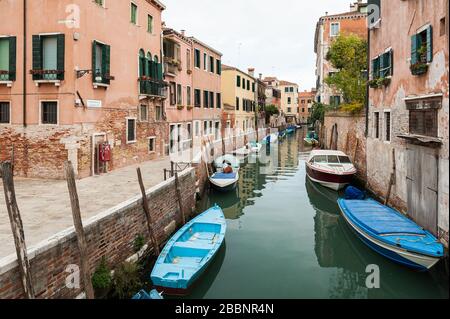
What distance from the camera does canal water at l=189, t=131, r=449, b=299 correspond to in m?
7.93

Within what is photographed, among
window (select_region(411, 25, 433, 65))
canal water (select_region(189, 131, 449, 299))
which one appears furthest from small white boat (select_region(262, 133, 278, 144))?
window (select_region(411, 25, 433, 65))

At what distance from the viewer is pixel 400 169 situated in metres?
11.8

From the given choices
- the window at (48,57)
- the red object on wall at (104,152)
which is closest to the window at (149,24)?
the window at (48,57)

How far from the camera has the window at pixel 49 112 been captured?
12.6m

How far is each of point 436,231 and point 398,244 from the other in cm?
126

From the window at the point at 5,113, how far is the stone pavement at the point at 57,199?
6.48 ft

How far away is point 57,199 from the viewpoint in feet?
33.0

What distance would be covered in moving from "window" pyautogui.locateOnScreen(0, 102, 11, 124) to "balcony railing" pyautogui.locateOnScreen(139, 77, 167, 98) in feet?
18.5

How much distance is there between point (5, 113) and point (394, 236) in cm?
1214

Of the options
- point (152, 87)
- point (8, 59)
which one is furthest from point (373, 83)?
point (8, 59)

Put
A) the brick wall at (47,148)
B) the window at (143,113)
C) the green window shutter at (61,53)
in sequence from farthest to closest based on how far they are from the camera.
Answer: the window at (143,113) → the brick wall at (47,148) → the green window shutter at (61,53)

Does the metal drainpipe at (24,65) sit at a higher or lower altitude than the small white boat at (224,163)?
higher

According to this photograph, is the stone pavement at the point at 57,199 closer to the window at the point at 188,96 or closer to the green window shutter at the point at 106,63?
the green window shutter at the point at 106,63
